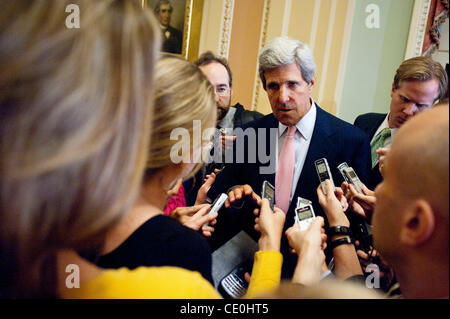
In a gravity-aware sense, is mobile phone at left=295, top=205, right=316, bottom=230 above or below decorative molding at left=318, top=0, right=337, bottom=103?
below

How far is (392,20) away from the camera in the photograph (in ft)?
13.2

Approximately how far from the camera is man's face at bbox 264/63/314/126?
207cm

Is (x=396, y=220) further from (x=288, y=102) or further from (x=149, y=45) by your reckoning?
(x=288, y=102)

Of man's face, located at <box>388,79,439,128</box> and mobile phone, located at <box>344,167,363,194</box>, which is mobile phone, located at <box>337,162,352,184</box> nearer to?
mobile phone, located at <box>344,167,363,194</box>

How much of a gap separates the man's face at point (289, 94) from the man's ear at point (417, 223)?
4.52 ft

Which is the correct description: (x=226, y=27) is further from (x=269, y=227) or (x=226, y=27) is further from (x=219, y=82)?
(x=269, y=227)

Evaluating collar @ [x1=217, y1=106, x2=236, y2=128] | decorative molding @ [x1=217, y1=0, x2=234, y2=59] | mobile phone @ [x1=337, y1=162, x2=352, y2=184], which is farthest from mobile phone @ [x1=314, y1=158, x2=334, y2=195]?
decorative molding @ [x1=217, y1=0, x2=234, y2=59]

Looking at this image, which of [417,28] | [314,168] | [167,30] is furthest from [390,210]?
[417,28]

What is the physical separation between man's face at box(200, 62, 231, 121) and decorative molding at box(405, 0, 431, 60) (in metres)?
2.32

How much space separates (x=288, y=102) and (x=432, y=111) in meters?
1.30

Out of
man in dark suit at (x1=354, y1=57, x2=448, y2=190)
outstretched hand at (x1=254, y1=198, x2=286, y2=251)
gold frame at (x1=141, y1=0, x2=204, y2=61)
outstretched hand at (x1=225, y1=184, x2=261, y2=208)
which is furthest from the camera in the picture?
gold frame at (x1=141, y1=0, x2=204, y2=61)

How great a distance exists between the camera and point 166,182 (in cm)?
112

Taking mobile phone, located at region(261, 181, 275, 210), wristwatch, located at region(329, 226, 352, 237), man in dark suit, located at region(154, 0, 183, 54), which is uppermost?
man in dark suit, located at region(154, 0, 183, 54)
